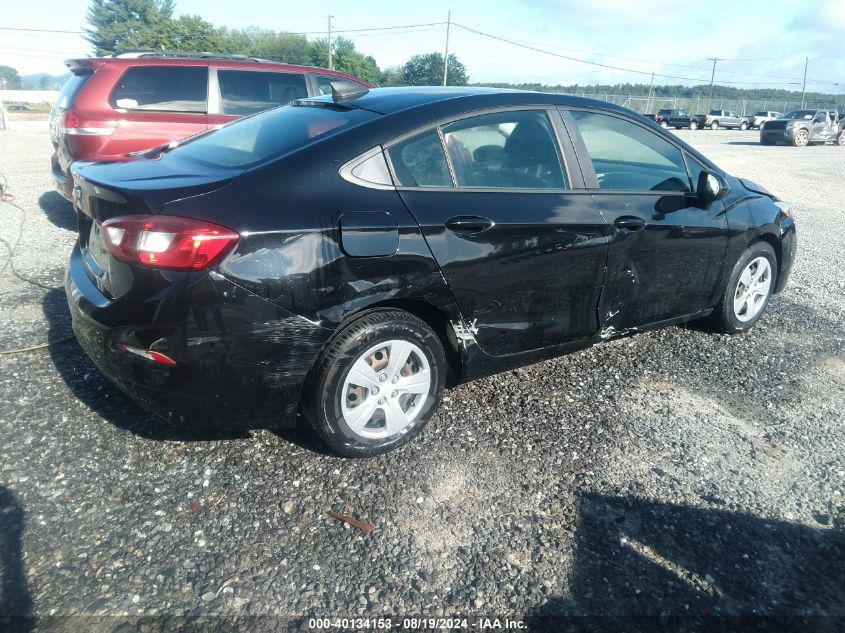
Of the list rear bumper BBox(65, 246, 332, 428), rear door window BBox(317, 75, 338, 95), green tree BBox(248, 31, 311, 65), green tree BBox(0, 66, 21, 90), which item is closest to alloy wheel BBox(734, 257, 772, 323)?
rear bumper BBox(65, 246, 332, 428)

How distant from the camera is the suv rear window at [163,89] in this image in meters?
6.50

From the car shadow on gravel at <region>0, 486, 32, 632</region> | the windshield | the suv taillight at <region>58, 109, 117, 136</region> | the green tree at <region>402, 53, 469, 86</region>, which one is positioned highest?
the green tree at <region>402, 53, 469, 86</region>

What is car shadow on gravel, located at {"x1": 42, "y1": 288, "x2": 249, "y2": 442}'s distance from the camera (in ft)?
10.3

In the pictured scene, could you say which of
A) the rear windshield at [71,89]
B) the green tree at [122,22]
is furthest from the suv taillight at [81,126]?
the green tree at [122,22]

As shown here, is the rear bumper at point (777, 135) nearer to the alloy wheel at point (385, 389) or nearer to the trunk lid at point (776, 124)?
the trunk lid at point (776, 124)

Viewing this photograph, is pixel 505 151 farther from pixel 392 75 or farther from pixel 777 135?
pixel 392 75

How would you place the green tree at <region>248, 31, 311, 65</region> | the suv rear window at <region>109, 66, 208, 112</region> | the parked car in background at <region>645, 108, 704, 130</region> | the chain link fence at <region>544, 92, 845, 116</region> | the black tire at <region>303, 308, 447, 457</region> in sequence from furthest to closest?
the green tree at <region>248, 31, 311, 65</region> → the chain link fence at <region>544, 92, 845, 116</region> → the parked car in background at <region>645, 108, 704, 130</region> → the suv rear window at <region>109, 66, 208, 112</region> → the black tire at <region>303, 308, 447, 457</region>

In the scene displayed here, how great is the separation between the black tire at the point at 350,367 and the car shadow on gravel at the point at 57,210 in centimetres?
524

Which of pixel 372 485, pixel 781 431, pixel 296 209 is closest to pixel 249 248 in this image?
pixel 296 209

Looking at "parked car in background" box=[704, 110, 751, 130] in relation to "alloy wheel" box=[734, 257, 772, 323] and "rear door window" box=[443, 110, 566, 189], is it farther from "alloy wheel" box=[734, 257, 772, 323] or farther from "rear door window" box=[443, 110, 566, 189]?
"rear door window" box=[443, 110, 566, 189]

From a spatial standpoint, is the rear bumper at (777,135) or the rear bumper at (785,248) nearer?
the rear bumper at (785,248)

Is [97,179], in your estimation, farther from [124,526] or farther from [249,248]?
[124,526]

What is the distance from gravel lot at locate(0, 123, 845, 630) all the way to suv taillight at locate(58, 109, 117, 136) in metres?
2.89

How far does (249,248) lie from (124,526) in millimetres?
1197
